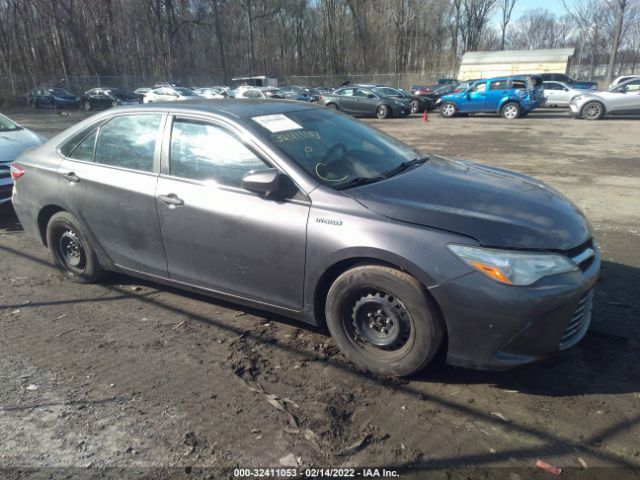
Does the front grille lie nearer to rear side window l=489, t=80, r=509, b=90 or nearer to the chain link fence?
rear side window l=489, t=80, r=509, b=90

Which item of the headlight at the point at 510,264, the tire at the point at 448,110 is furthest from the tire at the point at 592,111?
the headlight at the point at 510,264

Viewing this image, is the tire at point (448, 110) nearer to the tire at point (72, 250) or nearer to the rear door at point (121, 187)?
the rear door at point (121, 187)

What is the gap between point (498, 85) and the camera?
71.0 ft

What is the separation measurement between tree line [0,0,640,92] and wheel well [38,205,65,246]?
47.0 metres

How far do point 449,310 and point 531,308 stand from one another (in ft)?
1.39

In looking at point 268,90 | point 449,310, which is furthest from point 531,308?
point 268,90

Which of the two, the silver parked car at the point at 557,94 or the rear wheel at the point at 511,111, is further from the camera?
the silver parked car at the point at 557,94

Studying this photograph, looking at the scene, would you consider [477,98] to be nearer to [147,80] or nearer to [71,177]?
[71,177]

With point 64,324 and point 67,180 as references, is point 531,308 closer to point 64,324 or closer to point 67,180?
point 64,324

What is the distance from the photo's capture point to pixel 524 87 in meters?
21.2

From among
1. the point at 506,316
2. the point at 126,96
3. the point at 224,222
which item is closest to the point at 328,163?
the point at 224,222

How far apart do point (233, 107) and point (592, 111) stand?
2006cm

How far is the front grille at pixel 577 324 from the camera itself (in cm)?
274

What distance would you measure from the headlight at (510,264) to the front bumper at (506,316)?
4 cm
